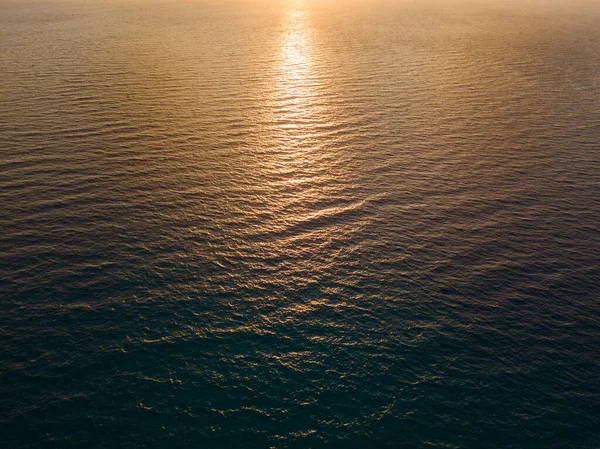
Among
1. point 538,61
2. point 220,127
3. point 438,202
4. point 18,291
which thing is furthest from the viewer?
point 538,61

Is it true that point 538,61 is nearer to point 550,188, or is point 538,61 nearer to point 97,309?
point 550,188

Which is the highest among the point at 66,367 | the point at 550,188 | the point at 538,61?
the point at 66,367

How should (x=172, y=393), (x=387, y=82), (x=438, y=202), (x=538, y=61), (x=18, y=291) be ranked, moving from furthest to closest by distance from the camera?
(x=538, y=61)
(x=387, y=82)
(x=438, y=202)
(x=18, y=291)
(x=172, y=393)

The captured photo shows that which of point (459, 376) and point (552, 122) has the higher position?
point (459, 376)

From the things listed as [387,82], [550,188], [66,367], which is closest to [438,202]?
[550,188]

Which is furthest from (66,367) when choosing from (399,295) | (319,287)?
(399,295)

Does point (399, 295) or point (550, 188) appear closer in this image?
point (399, 295)
